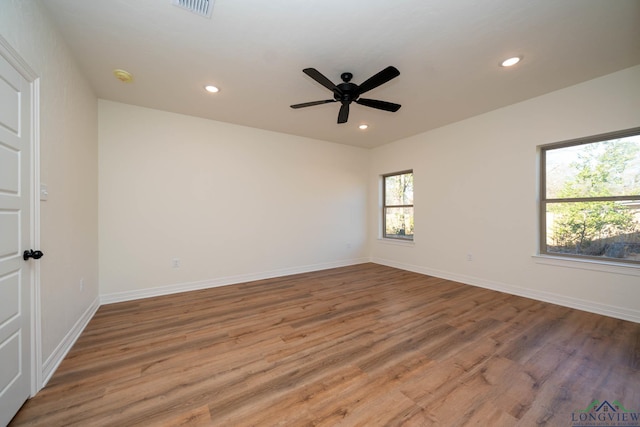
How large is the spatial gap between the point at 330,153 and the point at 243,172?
1911 millimetres

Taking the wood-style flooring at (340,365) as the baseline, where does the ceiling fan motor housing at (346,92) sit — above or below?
above

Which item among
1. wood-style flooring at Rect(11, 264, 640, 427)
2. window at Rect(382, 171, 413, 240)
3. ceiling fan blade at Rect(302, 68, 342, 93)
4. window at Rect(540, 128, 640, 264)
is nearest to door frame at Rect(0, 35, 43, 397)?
wood-style flooring at Rect(11, 264, 640, 427)

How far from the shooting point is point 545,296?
3.04m

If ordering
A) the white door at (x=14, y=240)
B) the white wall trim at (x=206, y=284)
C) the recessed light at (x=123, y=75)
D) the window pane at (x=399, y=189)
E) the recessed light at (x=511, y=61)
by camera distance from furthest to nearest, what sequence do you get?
the window pane at (x=399, y=189), the white wall trim at (x=206, y=284), the recessed light at (x=123, y=75), the recessed light at (x=511, y=61), the white door at (x=14, y=240)

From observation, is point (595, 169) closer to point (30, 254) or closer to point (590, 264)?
point (590, 264)

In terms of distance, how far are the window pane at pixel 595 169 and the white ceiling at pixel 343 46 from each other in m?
0.82

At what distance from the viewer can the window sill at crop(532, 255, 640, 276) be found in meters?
2.51

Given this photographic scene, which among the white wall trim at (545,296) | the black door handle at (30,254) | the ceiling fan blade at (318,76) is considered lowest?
the white wall trim at (545,296)

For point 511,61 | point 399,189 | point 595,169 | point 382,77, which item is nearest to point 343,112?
point 382,77

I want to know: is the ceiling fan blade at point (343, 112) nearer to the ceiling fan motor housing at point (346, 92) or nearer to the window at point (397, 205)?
the ceiling fan motor housing at point (346, 92)

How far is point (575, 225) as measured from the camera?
2965mm

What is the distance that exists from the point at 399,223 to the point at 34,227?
5116mm

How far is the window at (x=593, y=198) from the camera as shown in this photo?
2.60 m

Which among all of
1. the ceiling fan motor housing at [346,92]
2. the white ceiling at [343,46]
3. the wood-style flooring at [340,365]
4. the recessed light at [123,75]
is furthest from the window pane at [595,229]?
the recessed light at [123,75]
